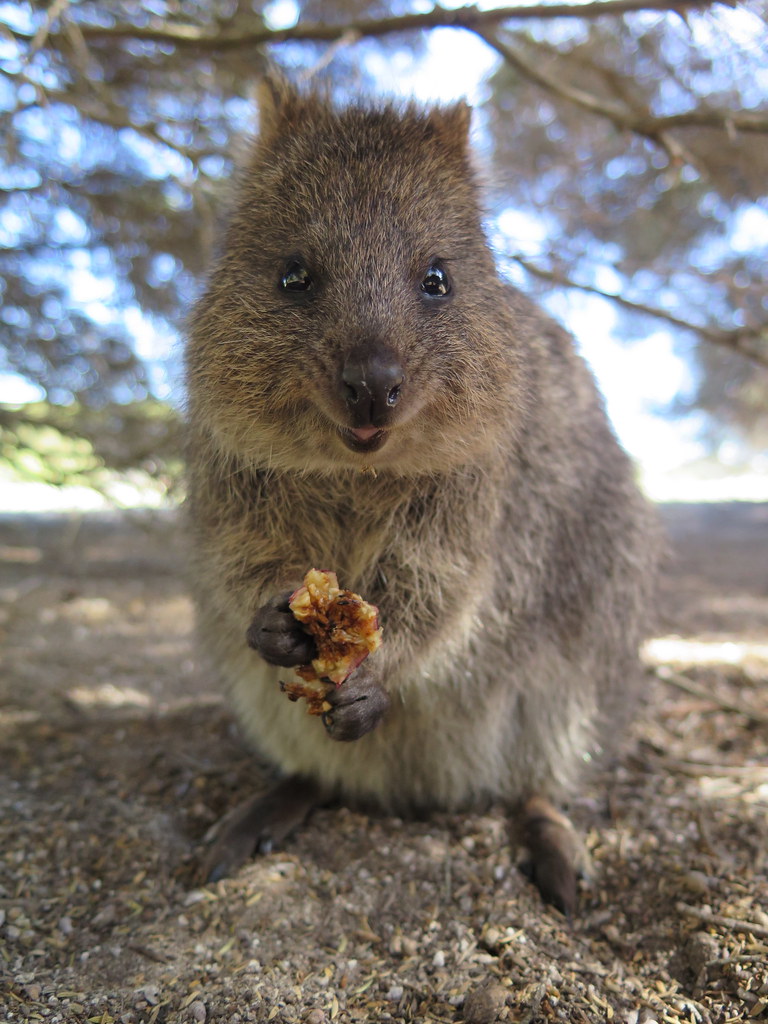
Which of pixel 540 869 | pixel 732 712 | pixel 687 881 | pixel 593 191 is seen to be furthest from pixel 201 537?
pixel 593 191

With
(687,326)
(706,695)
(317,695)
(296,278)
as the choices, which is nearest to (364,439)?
(296,278)

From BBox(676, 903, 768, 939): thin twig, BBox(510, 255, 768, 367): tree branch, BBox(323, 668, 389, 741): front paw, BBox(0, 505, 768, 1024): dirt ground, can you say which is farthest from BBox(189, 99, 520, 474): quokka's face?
BBox(510, 255, 768, 367): tree branch

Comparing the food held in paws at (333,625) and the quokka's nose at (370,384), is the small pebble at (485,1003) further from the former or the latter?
the quokka's nose at (370,384)

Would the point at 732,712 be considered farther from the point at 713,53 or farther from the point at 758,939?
the point at 713,53

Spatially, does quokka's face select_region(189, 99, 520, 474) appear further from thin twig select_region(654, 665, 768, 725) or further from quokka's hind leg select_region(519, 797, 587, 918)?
thin twig select_region(654, 665, 768, 725)

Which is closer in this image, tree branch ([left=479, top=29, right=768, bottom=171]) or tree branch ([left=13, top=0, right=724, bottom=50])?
tree branch ([left=13, top=0, right=724, bottom=50])

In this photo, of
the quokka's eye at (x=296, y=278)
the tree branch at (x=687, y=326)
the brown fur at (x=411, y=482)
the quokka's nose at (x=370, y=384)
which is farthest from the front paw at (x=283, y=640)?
the tree branch at (x=687, y=326)
